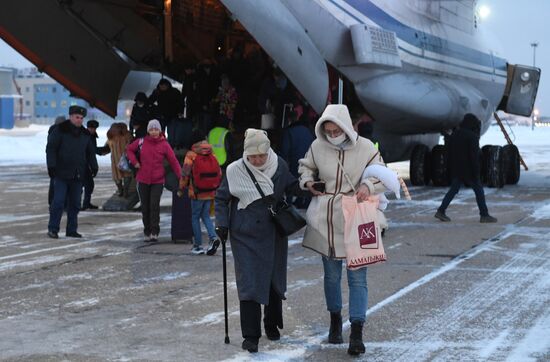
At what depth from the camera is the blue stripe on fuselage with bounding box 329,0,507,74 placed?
52.2 feet

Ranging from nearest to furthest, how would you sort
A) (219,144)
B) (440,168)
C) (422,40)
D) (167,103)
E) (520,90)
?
(219,144)
(167,103)
(422,40)
(440,168)
(520,90)

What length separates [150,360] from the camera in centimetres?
575

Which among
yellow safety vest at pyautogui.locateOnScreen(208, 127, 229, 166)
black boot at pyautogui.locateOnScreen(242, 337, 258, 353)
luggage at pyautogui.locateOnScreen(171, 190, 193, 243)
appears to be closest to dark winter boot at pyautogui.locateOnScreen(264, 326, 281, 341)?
black boot at pyautogui.locateOnScreen(242, 337, 258, 353)

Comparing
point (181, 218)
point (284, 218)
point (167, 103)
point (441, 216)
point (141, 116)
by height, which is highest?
point (167, 103)

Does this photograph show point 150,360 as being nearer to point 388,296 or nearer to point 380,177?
point 380,177

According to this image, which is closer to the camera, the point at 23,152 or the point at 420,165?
the point at 420,165

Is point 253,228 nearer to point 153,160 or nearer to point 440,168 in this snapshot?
point 153,160

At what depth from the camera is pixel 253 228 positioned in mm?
6168

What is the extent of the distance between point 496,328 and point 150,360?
97.3 inches

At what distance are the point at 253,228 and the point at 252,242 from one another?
0.30ft

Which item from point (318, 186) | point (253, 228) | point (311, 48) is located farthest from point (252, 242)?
point (311, 48)

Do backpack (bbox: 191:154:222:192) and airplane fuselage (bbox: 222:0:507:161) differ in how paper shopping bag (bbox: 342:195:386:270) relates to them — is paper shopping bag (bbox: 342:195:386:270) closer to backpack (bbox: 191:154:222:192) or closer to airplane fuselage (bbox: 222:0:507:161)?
backpack (bbox: 191:154:222:192)

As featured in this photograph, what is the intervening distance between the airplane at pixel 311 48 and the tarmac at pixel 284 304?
3.16 metres

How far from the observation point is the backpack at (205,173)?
1038 centimetres
